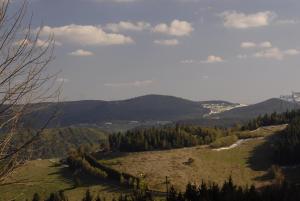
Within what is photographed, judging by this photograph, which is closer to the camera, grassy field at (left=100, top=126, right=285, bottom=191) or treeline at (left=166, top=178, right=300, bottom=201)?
treeline at (left=166, top=178, right=300, bottom=201)

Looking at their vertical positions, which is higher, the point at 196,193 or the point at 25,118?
the point at 25,118

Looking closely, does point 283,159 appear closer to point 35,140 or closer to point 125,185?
point 125,185

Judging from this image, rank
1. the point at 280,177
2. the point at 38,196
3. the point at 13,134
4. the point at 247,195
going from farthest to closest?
the point at 38,196, the point at 280,177, the point at 247,195, the point at 13,134

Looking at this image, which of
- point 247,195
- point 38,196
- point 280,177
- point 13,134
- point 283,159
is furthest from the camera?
point 283,159

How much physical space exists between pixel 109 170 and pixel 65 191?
2137 cm

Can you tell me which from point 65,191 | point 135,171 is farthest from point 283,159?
point 65,191

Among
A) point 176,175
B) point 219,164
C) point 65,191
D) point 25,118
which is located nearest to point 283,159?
point 219,164

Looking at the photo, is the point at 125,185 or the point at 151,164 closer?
the point at 125,185

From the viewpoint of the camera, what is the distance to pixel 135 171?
191m

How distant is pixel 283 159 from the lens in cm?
19112

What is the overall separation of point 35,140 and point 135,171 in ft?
588

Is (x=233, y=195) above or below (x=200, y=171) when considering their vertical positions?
above

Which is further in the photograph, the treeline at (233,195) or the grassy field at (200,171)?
the grassy field at (200,171)

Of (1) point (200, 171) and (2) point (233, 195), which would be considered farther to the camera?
(1) point (200, 171)
